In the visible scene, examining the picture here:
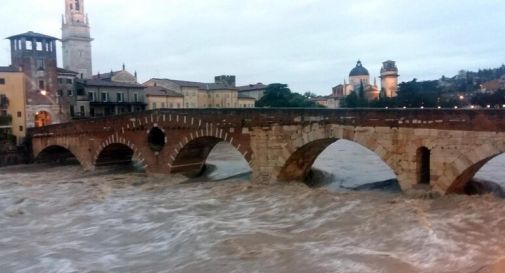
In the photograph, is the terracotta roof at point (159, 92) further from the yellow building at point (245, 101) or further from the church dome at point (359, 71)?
the church dome at point (359, 71)

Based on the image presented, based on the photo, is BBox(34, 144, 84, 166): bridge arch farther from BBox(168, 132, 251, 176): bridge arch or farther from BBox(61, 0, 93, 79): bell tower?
BBox(61, 0, 93, 79): bell tower

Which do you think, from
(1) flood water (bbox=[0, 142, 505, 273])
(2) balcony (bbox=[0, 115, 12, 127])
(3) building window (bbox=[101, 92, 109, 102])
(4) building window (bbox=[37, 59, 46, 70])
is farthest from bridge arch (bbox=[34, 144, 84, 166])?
(3) building window (bbox=[101, 92, 109, 102])

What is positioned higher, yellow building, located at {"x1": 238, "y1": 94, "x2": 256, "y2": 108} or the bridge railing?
yellow building, located at {"x1": 238, "y1": 94, "x2": 256, "y2": 108}

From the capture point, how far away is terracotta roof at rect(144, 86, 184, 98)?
5451cm

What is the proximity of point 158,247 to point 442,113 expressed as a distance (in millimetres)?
8996

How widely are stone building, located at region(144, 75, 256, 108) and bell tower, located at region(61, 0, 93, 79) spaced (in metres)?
8.27

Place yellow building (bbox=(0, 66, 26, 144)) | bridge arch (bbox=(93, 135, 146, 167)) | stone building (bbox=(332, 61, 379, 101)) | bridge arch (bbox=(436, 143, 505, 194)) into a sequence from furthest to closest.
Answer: stone building (bbox=(332, 61, 379, 101)), yellow building (bbox=(0, 66, 26, 144)), bridge arch (bbox=(93, 135, 146, 167)), bridge arch (bbox=(436, 143, 505, 194))

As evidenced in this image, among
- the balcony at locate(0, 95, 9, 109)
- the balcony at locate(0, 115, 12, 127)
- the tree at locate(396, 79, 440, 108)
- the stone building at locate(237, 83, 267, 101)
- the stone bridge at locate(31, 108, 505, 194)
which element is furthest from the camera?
the stone building at locate(237, 83, 267, 101)

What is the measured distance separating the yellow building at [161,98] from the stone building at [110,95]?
0.97 m

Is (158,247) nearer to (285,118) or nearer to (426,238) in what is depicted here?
(426,238)

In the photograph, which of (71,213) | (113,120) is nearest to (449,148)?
(71,213)

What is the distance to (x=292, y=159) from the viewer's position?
19.0 metres

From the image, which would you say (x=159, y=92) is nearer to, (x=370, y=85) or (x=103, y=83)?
(x=103, y=83)

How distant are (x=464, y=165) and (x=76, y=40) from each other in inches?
2283
